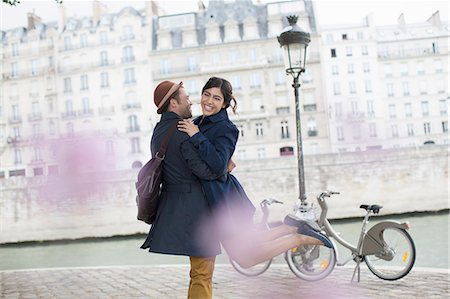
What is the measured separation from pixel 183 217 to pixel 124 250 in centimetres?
1522

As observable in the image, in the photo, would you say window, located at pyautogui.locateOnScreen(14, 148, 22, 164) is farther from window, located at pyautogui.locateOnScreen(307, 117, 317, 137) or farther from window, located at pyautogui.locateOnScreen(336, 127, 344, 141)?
window, located at pyautogui.locateOnScreen(336, 127, 344, 141)

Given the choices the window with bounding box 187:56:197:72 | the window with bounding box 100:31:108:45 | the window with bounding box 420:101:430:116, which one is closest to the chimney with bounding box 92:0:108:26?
the window with bounding box 100:31:108:45

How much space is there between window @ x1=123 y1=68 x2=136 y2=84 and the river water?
14849 mm

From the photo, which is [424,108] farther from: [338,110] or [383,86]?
[338,110]

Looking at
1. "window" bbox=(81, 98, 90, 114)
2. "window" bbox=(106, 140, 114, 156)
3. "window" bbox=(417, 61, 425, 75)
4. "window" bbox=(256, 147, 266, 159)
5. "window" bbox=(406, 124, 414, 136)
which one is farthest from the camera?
"window" bbox=(417, 61, 425, 75)

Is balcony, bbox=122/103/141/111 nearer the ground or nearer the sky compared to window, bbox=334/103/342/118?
nearer the sky

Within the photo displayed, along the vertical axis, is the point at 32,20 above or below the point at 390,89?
above

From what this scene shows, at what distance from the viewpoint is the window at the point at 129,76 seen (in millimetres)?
35188

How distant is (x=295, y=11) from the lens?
35500 millimetres

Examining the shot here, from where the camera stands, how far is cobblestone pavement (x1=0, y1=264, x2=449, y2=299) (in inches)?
185

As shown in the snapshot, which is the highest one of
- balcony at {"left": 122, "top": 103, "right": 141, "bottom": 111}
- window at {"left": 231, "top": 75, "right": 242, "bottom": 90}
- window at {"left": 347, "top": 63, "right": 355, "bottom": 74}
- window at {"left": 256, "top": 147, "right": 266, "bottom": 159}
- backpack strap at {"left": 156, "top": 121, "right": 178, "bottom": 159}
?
window at {"left": 347, "top": 63, "right": 355, "bottom": 74}

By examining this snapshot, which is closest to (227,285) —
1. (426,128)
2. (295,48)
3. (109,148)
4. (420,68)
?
(295,48)

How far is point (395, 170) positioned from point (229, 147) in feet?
72.2

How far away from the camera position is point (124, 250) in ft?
57.2
